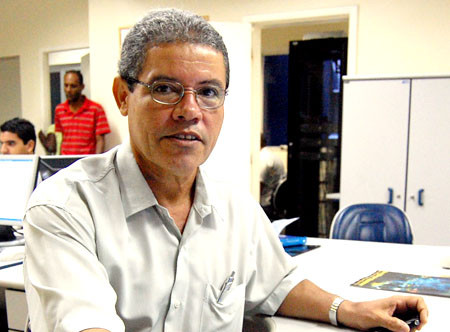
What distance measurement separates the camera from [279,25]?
441cm

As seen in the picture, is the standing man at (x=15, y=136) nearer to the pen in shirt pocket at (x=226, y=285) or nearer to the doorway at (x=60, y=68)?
the pen in shirt pocket at (x=226, y=285)

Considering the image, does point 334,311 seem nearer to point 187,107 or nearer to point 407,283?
point 407,283

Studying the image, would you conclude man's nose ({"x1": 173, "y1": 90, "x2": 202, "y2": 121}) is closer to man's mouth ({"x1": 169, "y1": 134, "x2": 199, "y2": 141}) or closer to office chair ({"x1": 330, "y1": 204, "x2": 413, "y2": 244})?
man's mouth ({"x1": 169, "y1": 134, "x2": 199, "y2": 141})

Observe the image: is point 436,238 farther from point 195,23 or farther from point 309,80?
point 195,23

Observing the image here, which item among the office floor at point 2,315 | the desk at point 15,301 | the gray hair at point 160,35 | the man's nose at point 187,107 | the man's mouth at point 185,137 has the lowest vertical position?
the office floor at point 2,315

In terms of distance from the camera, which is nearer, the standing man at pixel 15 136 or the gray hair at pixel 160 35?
the gray hair at pixel 160 35

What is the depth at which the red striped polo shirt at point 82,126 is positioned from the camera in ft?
15.4

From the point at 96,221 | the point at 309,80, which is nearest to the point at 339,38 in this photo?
the point at 309,80

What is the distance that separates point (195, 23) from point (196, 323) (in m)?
0.73

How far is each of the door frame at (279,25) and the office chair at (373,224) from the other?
185cm

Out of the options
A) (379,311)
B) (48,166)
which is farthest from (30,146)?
(379,311)

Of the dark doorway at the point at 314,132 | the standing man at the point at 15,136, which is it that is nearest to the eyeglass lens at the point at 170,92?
the standing man at the point at 15,136

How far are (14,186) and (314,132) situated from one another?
3.13 meters

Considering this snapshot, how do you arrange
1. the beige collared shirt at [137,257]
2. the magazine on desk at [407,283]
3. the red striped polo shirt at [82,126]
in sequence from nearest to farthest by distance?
the beige collared shirt at [137,257]
the magazine on desk at [407,283]
the red striped polo shirt at [82,126]
